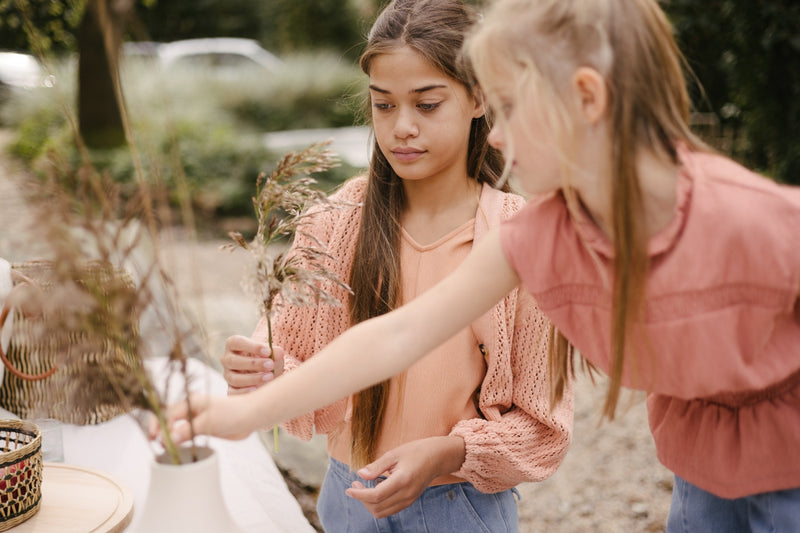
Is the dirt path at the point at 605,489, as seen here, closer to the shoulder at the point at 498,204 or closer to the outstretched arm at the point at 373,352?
the shoulder at the point at 498,204

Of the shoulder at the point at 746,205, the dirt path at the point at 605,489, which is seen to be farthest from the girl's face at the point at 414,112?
the dirt path at the point at 605,489

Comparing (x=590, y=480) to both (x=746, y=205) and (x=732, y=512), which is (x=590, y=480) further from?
(x=746, y=205)

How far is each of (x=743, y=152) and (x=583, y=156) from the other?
4.99 meters

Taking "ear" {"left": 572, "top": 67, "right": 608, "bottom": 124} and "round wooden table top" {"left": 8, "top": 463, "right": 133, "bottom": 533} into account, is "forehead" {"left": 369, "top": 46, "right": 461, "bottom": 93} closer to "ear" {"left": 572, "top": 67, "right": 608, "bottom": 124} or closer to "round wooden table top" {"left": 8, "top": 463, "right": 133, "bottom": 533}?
"ear" {"left": 572, "top": 67, "right": 608, "bottom": 124}

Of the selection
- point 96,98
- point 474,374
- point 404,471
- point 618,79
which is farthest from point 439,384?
point 96,98

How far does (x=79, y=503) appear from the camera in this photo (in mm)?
1623

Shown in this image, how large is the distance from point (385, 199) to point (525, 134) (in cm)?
78

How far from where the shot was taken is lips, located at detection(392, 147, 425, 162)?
164 cm

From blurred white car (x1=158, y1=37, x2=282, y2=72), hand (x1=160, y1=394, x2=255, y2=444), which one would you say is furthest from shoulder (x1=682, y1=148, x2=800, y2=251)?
blurred white car (x1=158, y1=37, x2=282, y2=72)

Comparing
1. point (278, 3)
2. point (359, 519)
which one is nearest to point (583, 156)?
point (359, 519)

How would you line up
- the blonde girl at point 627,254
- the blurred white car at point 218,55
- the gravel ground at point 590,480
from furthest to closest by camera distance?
1. the blurred white car at point 218,55
2. the gravel ground at point 590,480
3. the blonde girl at point 627,254

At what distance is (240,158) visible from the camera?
8562mm

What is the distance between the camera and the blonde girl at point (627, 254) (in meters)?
0.99

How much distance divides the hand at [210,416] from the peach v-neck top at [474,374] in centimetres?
57
